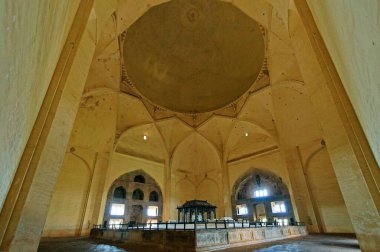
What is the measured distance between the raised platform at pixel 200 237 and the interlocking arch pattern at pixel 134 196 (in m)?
4.75

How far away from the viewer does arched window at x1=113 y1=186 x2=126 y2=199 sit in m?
16.8

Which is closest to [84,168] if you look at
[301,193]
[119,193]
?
[119,193]

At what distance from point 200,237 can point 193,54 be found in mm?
15000

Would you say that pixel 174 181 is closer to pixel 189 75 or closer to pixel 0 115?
pixel 189 75

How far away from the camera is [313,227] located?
13.0m

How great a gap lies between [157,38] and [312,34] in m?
13.1

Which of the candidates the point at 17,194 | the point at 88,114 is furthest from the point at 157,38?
the point at 17,194

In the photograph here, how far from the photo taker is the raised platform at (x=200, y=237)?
287 inches

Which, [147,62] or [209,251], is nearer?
[209,251]

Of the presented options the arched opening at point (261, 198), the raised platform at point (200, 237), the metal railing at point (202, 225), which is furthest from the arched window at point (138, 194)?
the arched opening at point (261, 198)

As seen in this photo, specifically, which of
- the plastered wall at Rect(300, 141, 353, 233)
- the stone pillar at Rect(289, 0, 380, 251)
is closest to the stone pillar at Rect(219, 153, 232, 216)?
the plastered wall at Rect(300, 141, 353, 233)

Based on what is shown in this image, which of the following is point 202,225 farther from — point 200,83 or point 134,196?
point 200,83

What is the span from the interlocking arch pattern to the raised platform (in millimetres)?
4745

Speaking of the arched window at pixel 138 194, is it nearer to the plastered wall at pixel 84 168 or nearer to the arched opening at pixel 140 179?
the arched opening at pixel 140 179
